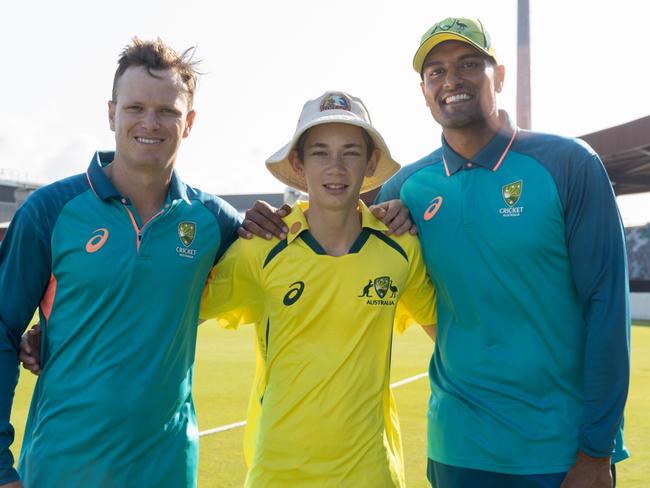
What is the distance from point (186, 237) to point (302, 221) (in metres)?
0.49

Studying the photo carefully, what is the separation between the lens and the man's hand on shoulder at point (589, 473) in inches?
112

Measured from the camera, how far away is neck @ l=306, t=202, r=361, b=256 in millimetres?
3191

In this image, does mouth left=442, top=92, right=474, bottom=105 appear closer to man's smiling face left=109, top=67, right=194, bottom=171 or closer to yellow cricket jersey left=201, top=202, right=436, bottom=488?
yellow cricket jersey left=201, top=202, right=436, bottom=488

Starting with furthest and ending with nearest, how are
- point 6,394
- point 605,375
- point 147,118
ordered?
point 147,118 < point 605,375 < point 6,394

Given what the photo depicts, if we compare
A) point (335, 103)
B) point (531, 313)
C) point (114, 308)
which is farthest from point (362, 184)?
point (114, 308)

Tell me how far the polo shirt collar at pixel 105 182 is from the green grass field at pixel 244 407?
8.48 ft

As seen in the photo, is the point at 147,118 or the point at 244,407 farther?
the point at 244,407

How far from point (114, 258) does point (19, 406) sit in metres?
5.88

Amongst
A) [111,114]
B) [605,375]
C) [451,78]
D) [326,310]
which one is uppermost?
[451,78]

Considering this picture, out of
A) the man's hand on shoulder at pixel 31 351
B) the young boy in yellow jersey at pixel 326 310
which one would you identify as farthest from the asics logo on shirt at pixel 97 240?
the young boy in yellow jersey at pixel 326 310

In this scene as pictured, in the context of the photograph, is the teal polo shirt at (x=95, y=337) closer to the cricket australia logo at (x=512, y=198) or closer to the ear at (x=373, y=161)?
the ear at (x=373, y=161)

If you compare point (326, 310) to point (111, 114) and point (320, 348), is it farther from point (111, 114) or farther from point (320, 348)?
point (111, 114)

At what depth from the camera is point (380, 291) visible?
10.2 feet

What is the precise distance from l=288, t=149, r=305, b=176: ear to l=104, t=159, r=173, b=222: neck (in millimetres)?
617
